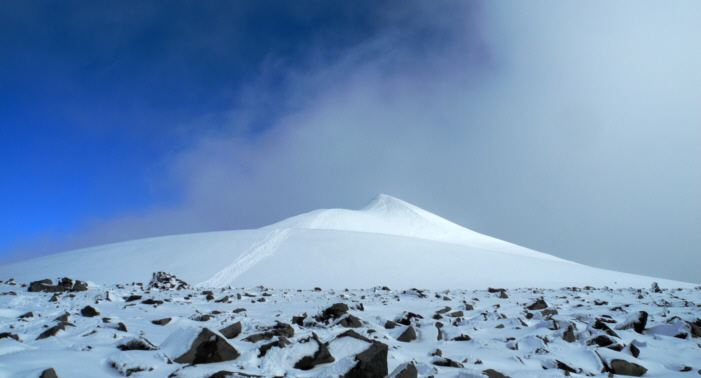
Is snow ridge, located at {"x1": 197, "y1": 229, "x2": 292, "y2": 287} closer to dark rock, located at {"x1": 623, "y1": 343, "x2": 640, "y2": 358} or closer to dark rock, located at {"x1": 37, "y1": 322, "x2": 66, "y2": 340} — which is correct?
dark rock, located at {"x1": 37, "y1": 322, "x2": 66, "y2": 340}

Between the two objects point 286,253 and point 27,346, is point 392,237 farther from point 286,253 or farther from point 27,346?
point 27,346

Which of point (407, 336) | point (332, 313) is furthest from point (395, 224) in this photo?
point (407, 336)

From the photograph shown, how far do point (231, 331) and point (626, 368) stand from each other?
481 cm

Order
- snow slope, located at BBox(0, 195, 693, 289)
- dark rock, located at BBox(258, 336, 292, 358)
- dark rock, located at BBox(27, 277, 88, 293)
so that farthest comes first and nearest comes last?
1. snow slope, located at BBox(0, 195, 693, 289)
2. dark rock, located at BBox(27, 277, 88, 293)
3. dark rock, located at BBox(258, 336, 292, 358)

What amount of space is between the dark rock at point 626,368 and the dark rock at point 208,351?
416 centimetres

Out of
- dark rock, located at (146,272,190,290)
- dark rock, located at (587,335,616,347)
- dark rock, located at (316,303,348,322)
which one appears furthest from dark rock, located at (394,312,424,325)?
dark rock, located at (146,272,190,290)

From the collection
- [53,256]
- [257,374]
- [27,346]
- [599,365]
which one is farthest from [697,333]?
[53,256]

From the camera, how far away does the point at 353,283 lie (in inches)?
770

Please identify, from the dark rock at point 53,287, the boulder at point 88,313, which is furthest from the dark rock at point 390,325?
the dark rock at point 53,287

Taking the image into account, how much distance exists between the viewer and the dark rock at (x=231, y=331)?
4.94 m

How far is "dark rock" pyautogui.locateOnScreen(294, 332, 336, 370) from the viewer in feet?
12.0

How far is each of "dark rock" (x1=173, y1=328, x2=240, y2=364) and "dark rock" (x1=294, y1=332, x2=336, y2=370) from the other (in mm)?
753

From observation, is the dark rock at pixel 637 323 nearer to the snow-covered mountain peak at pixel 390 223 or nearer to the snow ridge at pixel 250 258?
the snow ridge at pixel 250 258

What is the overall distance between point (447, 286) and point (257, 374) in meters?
17.1
